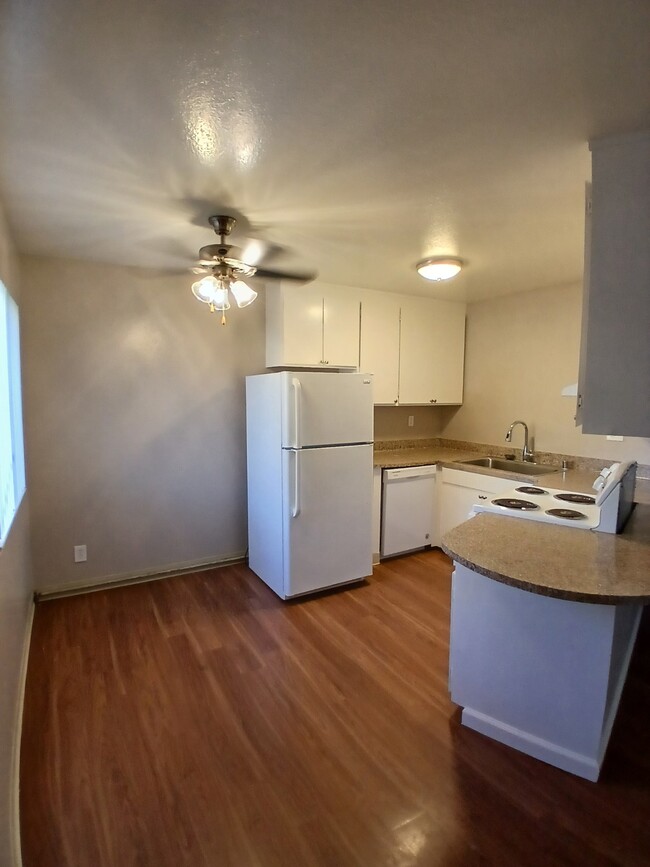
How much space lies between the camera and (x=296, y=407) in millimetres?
2855

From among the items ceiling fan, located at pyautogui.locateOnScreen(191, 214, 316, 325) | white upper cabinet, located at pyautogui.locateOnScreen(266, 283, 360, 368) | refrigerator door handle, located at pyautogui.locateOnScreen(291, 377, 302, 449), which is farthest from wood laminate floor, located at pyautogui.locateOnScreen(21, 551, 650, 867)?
white upper cabinet, located at pyautogui.locateOnScreen(266, 283, 360, 368)

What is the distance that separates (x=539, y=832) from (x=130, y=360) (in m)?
3.34

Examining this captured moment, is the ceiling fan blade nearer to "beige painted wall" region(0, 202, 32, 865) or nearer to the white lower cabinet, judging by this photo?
"beige painted wall" region(0, 202, 32, 865)

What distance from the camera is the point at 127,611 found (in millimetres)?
2898

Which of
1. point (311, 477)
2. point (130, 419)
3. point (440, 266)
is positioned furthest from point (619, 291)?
point (130, 419)

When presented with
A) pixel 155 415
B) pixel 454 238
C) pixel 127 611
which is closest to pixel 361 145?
pixel 454 238

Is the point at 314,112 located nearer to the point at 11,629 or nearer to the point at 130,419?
the point at 11,629

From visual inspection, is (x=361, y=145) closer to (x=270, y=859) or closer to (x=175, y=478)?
(x=270, y=859)

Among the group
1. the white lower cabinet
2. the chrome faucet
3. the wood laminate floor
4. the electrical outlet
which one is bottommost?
the wood laminate floor

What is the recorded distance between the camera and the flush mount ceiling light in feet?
9.34

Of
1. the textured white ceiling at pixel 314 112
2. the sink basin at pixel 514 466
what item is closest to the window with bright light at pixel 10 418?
the textured white ceiling at pixel 314 112

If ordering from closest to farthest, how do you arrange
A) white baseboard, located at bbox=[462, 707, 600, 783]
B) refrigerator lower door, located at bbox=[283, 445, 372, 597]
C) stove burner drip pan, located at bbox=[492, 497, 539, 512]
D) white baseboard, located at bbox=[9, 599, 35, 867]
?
white baseboard, located at bbox=[9, 599, 35, 867] < white baseboard, located at bbox=[462, 707, 600, 783] < stove burner drip pan, located at bbox=[492, 497, 539, 512] < refrigerator lower door, located at bbox=[283, 445, 372, 597]

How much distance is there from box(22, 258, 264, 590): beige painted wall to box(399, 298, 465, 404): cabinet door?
133 cm

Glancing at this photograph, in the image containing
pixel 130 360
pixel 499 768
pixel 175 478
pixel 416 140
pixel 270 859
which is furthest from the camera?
pixel 175 478
